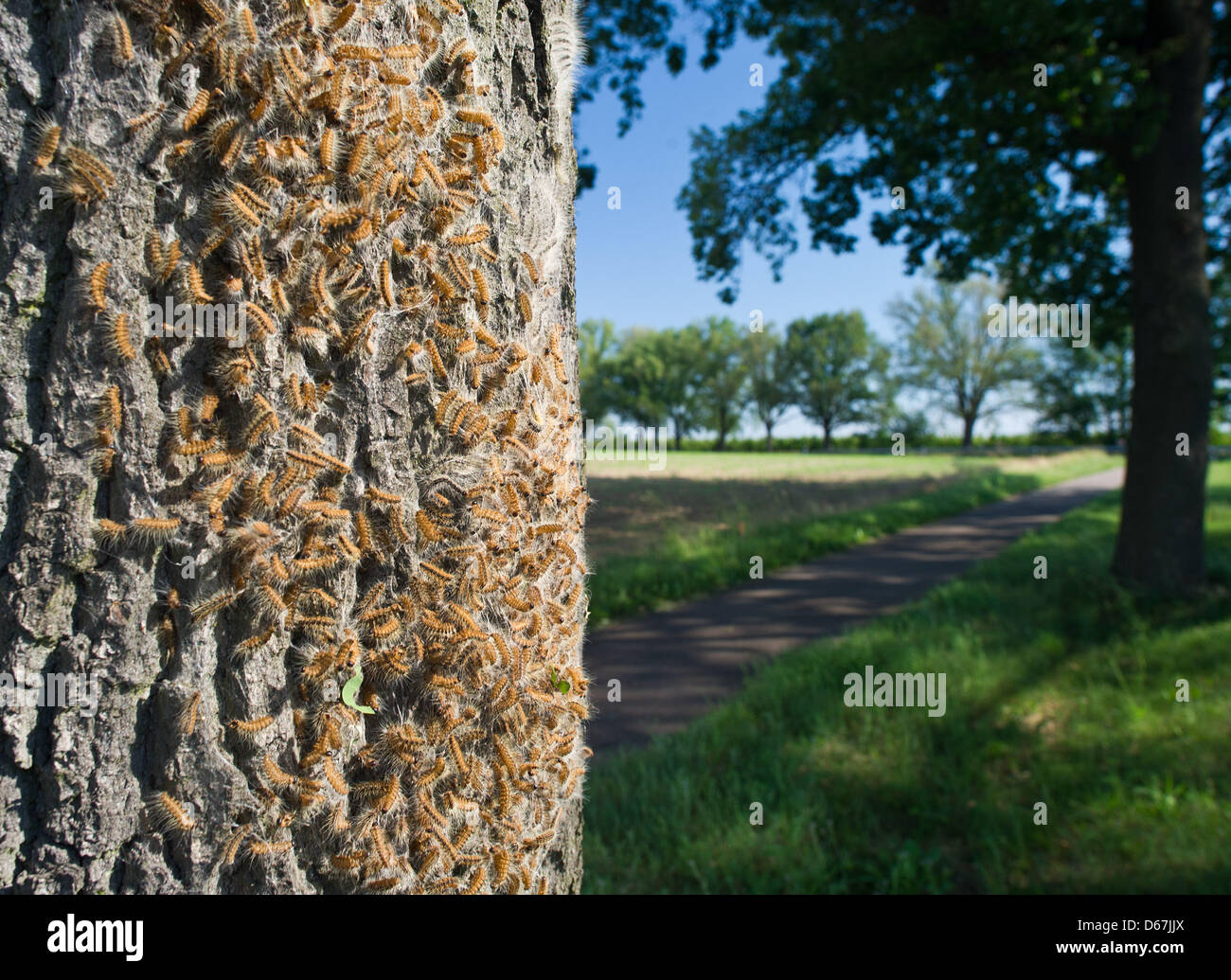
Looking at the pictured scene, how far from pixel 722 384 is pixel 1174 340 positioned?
74131 millimetres

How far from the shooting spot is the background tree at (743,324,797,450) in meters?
79.5

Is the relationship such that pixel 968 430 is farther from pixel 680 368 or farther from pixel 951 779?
pixel 951 779

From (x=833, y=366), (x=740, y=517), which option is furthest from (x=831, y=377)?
(x=740, y=517)

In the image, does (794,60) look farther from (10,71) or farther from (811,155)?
(10,71)

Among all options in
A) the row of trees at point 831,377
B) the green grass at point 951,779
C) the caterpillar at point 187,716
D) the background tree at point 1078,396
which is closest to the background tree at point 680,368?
the row of trees at point 831,377

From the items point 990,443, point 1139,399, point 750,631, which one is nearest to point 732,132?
point 1139,399

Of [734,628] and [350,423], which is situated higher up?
[350,423]

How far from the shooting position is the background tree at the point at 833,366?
260ft

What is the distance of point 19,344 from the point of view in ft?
3.75

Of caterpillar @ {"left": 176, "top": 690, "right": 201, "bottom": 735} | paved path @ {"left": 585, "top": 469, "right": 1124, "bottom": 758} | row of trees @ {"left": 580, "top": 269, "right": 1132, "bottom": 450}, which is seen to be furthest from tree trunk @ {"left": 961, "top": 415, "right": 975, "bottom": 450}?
caterpillar @ {"left": 176, "top": 690, "right": 201, "bottom": 735}

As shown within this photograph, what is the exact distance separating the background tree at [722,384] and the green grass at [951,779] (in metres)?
74.8

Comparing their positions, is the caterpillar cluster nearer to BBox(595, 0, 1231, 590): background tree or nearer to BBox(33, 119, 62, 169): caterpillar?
BBox(33, 119, 62, 169): caterpillar

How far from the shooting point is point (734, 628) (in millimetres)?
8531

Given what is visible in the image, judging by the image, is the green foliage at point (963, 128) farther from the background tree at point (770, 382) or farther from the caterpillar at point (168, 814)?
the background tree at point (770, 382)
